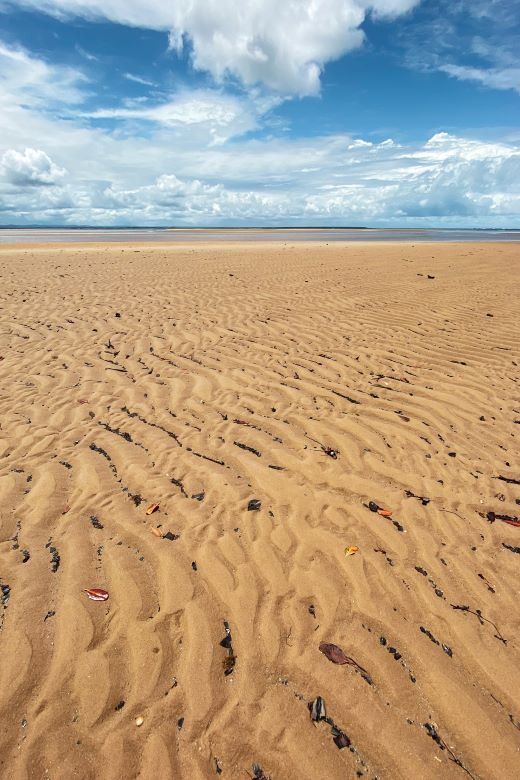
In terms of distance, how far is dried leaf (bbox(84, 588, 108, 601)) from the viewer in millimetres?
2957

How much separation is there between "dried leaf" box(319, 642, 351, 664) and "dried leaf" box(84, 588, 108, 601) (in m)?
1.52

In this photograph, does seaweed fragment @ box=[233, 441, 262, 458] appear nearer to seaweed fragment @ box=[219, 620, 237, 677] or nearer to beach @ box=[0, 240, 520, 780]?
beach @ box=[0, 240, 520, 780]

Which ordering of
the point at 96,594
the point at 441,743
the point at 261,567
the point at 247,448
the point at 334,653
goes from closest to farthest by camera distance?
the point at 441,743 < the point at 334,653 < the point at 96,594 < the point at 261,567 < the point at 247,448

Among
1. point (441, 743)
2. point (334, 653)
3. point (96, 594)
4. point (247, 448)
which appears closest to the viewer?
point (441, 743)

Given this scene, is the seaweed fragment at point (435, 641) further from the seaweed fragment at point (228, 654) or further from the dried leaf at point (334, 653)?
the seaweed fragment at point (228, 654)

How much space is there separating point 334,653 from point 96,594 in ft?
5.46

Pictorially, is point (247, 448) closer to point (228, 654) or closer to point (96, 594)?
point (96, 594)

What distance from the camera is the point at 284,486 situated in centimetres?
411

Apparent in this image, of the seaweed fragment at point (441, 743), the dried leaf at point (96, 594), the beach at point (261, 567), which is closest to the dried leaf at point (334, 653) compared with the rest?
the beach at point (261, 567)

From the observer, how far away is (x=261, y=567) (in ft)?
10.6

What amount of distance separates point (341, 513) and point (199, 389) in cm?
322

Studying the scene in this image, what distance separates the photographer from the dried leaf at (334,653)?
2555 millimetres

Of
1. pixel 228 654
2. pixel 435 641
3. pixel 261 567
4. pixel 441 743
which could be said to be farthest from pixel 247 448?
pixel 441 743

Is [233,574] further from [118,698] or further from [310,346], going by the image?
[310,346]
